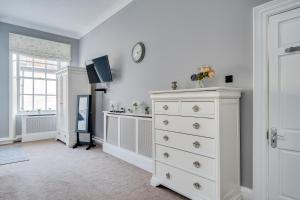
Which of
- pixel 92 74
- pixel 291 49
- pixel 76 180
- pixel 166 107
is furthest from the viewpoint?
pixel 92 74

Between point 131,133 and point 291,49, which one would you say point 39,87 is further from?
point 291,49

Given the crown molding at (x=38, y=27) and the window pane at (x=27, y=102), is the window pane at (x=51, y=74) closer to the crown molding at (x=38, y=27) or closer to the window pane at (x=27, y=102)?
the window pane at (x=27, y=102)

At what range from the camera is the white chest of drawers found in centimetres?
187

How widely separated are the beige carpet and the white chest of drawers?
0.37 meters

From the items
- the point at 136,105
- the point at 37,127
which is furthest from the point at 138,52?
the point at 37,127

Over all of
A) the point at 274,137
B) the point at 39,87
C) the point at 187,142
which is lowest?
the point at 187,142

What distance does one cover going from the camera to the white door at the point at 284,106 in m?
1.72

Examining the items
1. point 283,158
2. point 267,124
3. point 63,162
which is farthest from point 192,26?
point 63,162

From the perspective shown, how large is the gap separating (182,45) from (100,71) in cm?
234

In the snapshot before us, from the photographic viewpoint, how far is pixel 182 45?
9.12 ft

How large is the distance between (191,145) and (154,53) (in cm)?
182

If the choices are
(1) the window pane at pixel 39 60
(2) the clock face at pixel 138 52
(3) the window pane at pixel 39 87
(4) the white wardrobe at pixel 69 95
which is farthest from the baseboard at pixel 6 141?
(2) the clock face at pixel 138 52

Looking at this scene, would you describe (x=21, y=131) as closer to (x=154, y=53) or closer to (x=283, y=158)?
(x=154, y=53)

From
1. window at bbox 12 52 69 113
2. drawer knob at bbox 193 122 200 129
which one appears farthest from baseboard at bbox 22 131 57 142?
drawer knob at bbox 193 122 200 129
